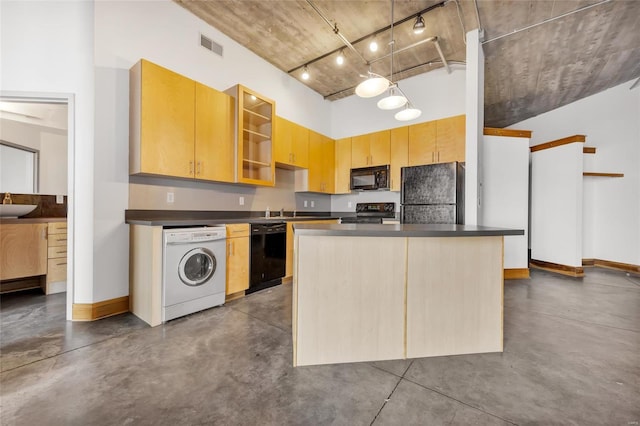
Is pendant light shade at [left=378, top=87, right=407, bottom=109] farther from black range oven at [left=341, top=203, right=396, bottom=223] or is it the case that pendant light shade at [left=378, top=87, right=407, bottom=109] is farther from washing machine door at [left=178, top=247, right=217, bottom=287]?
washing machine door at [left=178, top=247, right=217, bottom=287]

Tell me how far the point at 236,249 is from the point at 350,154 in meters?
2.99

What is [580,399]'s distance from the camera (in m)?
1.41

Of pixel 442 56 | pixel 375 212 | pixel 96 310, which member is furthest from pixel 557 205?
pixel 96 310

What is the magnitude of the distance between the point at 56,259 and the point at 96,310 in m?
1.43

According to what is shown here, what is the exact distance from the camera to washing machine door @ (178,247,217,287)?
2469 mm

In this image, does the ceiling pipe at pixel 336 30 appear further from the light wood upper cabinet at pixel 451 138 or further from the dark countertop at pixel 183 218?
the dark countertop at pixel 183 218

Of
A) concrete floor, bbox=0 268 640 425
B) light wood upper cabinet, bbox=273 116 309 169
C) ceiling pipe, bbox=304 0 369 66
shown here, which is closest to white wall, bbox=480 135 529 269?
concrete floor, bbox=0 268 640 425

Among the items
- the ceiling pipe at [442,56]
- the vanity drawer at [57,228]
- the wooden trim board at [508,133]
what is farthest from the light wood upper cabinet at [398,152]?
the vanity drawer at [57,228]

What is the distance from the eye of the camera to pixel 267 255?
11.1ft

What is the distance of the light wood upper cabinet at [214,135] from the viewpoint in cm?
294

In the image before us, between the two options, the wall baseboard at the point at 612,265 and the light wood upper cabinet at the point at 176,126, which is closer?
the light wood upper cabinet at the point at 176,126

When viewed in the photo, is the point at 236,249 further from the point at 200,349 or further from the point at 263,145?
the point at 263,145

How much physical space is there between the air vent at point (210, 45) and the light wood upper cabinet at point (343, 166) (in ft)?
8.37

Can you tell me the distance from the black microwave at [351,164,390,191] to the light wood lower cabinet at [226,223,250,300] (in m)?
2.41
